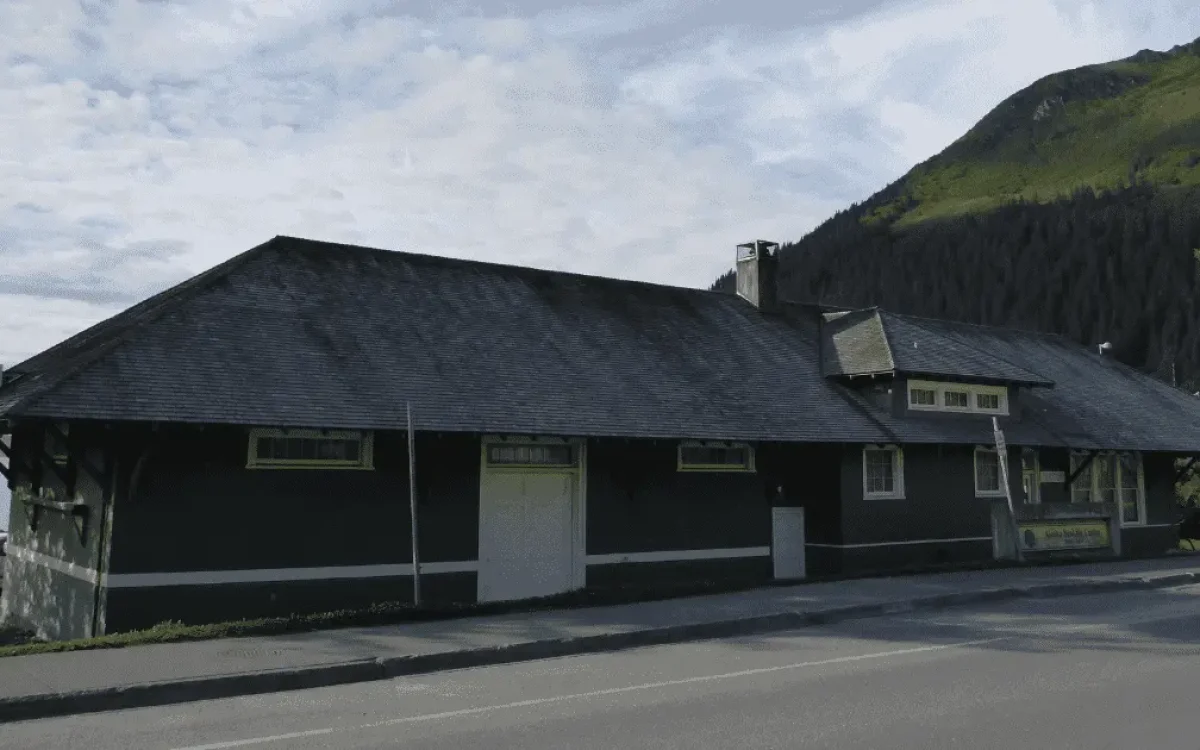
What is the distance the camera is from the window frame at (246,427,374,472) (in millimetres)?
14508

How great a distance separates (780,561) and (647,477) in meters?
3.89

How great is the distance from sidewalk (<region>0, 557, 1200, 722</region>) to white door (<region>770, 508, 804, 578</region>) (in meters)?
3.00

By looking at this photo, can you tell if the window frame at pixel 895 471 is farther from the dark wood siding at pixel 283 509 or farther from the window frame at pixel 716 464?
the dark wood siding at pixel 283 509

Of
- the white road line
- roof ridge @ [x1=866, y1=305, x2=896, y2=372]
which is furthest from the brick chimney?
the white road line

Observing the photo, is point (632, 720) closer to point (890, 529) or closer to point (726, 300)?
point (890, 529)

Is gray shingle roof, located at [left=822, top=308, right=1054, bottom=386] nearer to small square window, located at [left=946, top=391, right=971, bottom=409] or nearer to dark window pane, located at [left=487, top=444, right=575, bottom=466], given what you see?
small square window, located at [left=946, top=391, right=971, bottom=409]

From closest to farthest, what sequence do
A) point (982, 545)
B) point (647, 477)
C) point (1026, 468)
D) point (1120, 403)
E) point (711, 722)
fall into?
point (711, 722), point (647, 477), point (982, 545), point (1026, 468), point (1120, 403)

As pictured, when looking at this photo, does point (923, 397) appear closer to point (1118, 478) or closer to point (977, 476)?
point (977, 476)

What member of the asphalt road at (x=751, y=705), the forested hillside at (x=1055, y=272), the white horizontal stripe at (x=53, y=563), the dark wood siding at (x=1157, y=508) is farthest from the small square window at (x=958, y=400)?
the forested hillside at (x=1055, y=272)

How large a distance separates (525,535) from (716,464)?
4.19 m

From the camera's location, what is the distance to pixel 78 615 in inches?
557

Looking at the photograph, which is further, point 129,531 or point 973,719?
point 129,531

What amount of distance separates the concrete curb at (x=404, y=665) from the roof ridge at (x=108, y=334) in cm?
499

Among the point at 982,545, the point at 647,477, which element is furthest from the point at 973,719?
the point at 982,545
